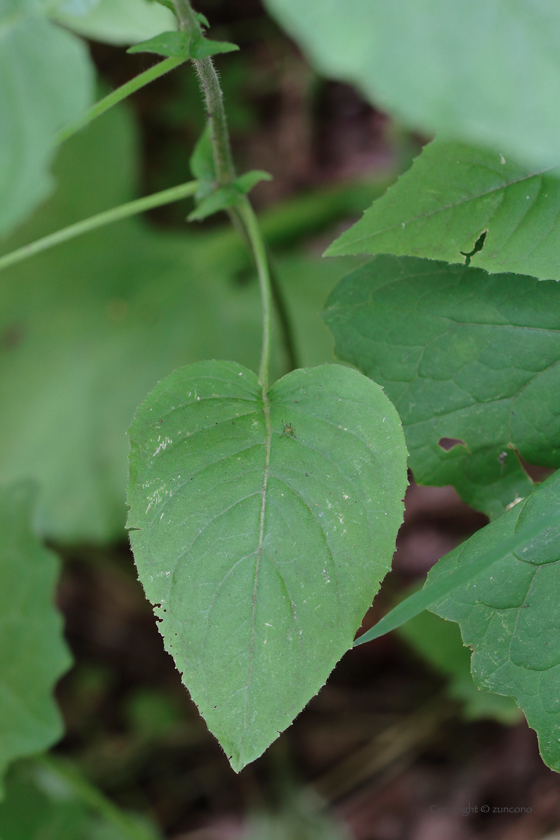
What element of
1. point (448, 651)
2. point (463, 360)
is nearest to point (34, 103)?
point (463, 360)

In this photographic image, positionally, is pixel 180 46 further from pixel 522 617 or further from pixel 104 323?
pixel 104 323

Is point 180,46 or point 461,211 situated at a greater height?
point 180,46

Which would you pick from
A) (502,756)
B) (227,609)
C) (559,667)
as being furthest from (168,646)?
(502,756)

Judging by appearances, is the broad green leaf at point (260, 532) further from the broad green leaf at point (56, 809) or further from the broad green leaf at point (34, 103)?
the broad green leaf at point (56, 809)

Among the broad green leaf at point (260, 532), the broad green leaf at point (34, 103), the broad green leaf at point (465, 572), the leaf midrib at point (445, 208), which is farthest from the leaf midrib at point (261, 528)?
the broad green leaf at point (34, 103)

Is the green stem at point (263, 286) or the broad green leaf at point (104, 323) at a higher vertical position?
the green stem at point (263, 286)

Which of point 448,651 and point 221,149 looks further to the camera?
point 448,651

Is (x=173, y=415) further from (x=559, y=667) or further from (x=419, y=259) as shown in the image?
(x=559, y=667)

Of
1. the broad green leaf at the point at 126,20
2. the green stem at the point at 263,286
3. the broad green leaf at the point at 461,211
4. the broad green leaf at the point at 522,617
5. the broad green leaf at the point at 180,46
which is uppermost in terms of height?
the broad green leaf at the point at 180,46
